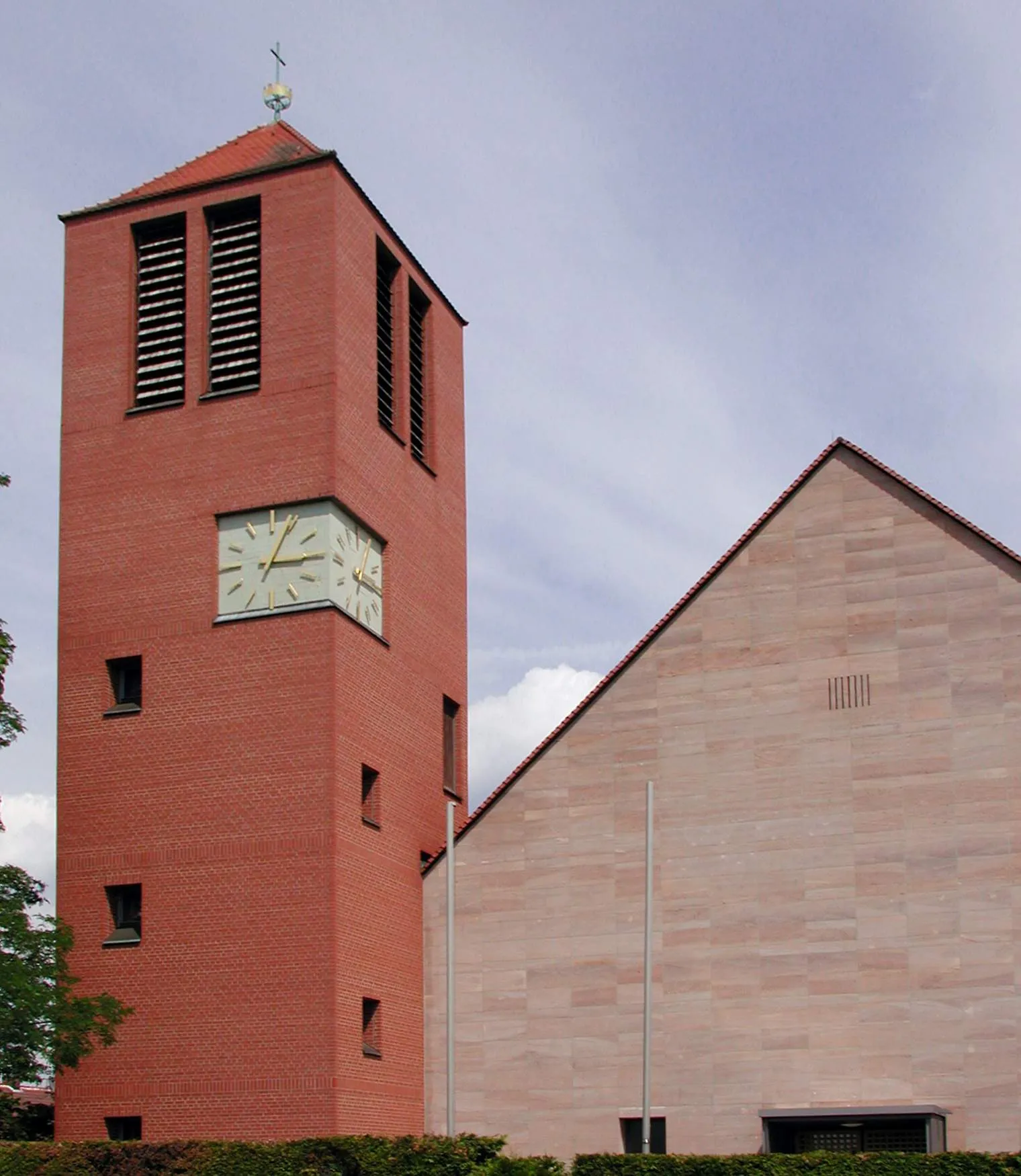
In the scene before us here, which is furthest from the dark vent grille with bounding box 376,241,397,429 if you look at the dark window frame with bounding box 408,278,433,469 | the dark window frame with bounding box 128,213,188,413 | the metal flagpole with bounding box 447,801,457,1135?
the metal flagpole with bounding box 447,801,457,1135

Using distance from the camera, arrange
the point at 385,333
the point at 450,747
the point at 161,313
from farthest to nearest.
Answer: the point at 450,747, the point at 385,333, the point at 161,313

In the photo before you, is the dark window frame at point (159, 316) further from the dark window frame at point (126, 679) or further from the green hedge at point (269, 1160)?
the green hedge at point (269, 1160)

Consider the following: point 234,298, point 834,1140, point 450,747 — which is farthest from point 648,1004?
point 234,298

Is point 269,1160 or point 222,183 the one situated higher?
point 222,183

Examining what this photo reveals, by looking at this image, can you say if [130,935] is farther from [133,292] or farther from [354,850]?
[133,292]

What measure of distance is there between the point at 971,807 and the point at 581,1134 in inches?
387

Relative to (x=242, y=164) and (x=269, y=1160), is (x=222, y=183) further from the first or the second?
(x=269, y=1160)

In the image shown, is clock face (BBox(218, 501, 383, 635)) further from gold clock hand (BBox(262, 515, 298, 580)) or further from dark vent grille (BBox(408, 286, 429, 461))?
dark vent grille (BBox(408, 286, 429, 461))

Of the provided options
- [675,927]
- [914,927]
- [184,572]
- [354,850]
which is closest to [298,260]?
[184,572]

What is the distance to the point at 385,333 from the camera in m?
41.7

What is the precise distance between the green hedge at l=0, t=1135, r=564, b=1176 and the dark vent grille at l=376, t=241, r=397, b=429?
51.1 ft

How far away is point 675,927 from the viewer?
37.0m

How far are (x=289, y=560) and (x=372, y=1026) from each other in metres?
9.19

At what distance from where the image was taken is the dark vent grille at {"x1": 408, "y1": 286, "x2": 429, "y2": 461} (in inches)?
1686
